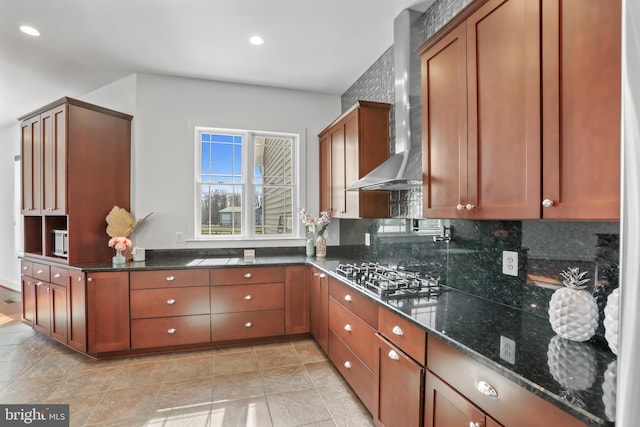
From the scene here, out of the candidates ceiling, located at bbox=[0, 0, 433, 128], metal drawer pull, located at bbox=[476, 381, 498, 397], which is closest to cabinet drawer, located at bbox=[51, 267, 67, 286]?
ceiling, located at bbox=[0, 0, 433, 128]

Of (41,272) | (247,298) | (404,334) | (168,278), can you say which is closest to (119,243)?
(168,278)

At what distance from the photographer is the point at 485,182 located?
1.43 m

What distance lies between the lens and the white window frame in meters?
3.83

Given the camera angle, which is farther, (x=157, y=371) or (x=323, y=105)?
(x=323, y=105)

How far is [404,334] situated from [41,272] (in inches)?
154

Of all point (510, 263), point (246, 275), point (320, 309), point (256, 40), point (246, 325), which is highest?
point (256, 40)

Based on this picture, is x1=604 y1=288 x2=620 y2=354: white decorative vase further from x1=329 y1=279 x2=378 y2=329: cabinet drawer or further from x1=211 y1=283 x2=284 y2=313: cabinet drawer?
x1=211 y1=283 x2=284 y2=313: cabinet drawer

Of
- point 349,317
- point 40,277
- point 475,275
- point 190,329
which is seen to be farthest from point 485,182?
point 40,277

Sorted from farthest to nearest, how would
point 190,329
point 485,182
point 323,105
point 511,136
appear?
1. point 323,105
2. point 190,329
3. point 485,182
4. point 511,136

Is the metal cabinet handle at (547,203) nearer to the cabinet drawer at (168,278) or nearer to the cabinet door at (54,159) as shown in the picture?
the cabinet drawer at (168,278)

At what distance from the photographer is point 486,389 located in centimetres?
112

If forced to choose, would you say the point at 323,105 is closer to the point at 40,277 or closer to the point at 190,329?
the point at 190,329

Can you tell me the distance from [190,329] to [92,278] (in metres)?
1.03

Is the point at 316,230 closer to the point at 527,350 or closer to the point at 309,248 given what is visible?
the point at 309,248
